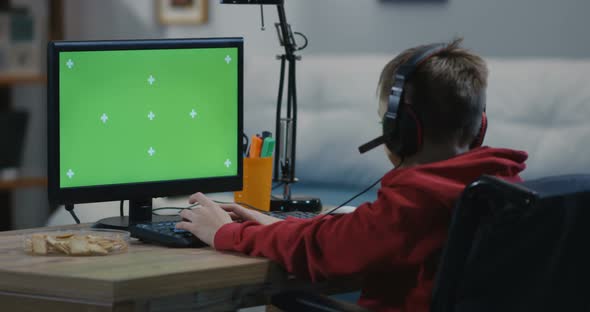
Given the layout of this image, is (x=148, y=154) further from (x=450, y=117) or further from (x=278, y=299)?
(x=450, y=117)

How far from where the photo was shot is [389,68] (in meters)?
1.67

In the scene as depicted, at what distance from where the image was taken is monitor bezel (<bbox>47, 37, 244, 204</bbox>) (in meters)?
1.82

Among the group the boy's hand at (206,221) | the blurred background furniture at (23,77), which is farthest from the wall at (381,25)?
the boy's hand at (206,221)

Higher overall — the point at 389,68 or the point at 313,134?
the point at 389,68

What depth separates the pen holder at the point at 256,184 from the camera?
219 cm

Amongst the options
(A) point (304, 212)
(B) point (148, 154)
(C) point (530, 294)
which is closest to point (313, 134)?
(A) point (304, 212)

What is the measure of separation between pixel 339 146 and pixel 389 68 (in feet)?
6.54

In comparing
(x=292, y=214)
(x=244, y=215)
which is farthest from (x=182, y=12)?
(x=244, y=215)

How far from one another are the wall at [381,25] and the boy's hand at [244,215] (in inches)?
72.0

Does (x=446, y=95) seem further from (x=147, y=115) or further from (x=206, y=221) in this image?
(x=147, y=115)

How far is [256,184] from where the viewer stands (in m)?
2.19

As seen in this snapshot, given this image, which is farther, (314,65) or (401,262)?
(314,65)

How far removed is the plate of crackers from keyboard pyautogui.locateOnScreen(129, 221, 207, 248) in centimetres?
5

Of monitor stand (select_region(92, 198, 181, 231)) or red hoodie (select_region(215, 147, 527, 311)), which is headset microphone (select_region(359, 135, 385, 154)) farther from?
monitor stand (select_region(92, 198, 181, 231))
